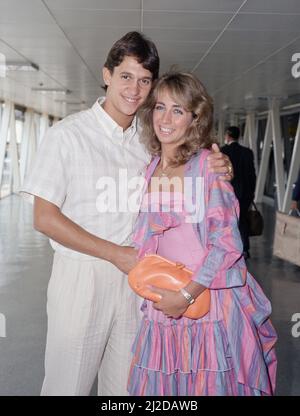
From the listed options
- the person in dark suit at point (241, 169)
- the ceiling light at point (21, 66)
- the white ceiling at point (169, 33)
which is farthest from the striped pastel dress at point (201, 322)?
the ceiling light at point (21, 66)

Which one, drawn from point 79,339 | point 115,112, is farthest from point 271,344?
point 115,112

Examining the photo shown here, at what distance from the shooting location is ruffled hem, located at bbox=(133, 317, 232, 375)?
1.78 metres

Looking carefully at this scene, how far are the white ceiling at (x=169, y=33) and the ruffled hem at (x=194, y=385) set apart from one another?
3796mm

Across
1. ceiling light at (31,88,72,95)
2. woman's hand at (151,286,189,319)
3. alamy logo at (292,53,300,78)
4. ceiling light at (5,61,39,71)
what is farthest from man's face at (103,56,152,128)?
ceiling light at (31,88,72,95)

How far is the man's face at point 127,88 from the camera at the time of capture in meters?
1.91

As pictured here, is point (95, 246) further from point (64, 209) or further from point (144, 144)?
point (144, 144)

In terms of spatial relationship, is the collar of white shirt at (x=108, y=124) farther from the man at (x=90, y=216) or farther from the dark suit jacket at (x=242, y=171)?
the dark suit jacket at (x=242, y=171)

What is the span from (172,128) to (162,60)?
6.31 meters

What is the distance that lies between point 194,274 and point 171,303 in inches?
4.7

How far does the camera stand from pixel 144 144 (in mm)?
2014

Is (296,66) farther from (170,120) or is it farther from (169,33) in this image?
(170,120)

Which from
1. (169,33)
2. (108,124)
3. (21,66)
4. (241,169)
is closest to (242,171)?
(241,169)
